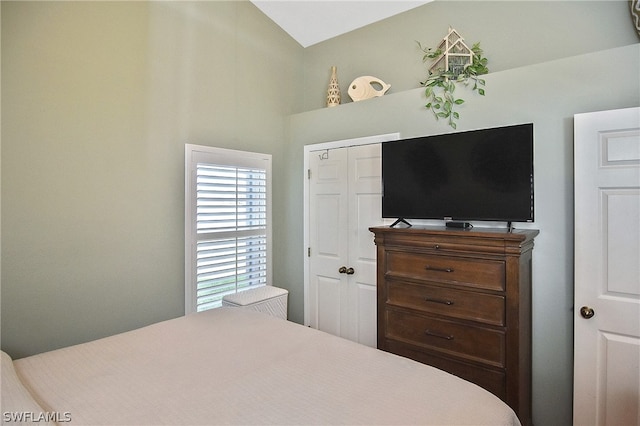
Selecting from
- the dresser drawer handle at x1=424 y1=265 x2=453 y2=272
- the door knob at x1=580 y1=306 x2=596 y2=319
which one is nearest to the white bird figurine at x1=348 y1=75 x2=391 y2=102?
the dresser drawer handle at x1=424 y1=265 x2=453 y2=272

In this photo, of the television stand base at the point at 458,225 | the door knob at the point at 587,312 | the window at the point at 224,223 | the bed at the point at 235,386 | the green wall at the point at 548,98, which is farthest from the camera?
the window at the point at 224,223

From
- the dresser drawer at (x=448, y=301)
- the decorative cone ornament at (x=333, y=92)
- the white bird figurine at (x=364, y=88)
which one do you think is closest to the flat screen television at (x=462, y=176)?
the dresser drawer at (x=448, y=301)

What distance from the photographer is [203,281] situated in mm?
2869

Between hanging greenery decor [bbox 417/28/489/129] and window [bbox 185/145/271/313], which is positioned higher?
hanging greenery decor [bbox 417/28/489/129]

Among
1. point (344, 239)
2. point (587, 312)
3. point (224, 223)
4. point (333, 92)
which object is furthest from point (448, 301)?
point (333, 92)

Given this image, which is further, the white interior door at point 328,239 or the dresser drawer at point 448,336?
the white interior door at point 328,239

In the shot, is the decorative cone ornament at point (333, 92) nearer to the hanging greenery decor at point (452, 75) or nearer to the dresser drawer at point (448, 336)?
the hanging greenery decor at point (452, 75)

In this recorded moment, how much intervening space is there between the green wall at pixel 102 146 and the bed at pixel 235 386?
0.77m

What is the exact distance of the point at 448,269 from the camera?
2.11 m

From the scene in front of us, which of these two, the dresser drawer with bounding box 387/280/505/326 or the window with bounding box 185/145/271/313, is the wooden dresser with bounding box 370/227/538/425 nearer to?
the dresser drawer with bounding box 387/280/505/326

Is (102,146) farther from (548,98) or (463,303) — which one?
(548,98)

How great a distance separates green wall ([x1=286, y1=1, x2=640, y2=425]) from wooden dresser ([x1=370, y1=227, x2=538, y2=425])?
0.14 metres

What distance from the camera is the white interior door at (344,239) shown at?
2.97 metres

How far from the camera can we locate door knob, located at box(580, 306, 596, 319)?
191cm
